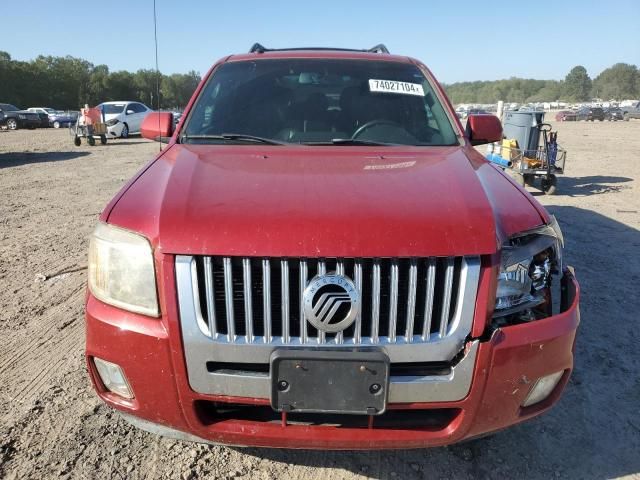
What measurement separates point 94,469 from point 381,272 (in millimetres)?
1622

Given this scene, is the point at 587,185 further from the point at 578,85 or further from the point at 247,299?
the point at 578,85

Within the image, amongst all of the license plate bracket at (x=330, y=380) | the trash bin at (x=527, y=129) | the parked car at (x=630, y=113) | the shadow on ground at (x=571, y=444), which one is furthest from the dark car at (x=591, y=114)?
the license plate bracket at (x=330, y=380)

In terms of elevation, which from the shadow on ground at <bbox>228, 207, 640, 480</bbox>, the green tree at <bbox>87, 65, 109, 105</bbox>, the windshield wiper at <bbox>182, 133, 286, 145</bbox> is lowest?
the shadow on ground at <bbox>228, 207, 640, 480</bbox>

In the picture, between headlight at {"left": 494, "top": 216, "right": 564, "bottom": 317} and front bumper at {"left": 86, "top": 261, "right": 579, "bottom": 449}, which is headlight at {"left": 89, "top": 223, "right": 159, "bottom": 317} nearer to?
front bumper at {"left": 86, "top": 261, "right": 579, "bottom": 449}

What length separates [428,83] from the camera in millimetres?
3371

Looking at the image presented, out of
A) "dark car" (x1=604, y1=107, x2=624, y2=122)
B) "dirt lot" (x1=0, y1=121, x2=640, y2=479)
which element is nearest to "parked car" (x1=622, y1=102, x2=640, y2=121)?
"dark car" (x1=604, y1=107, x2=624, y2=122)

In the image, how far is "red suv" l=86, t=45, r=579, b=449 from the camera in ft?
5.58

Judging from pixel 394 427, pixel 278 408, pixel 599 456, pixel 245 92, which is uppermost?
pixel 245 92

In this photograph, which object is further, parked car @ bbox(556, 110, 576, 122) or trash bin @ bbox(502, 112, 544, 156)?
parked car @ bbox(556, 110, 576, 122)

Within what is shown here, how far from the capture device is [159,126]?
3410mm

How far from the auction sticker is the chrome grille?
182 centimetres

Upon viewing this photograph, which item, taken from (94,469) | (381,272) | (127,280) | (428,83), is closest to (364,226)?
(381,272)

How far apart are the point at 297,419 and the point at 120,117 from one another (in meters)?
24.7

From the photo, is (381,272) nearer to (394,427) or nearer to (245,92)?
(394,427)
